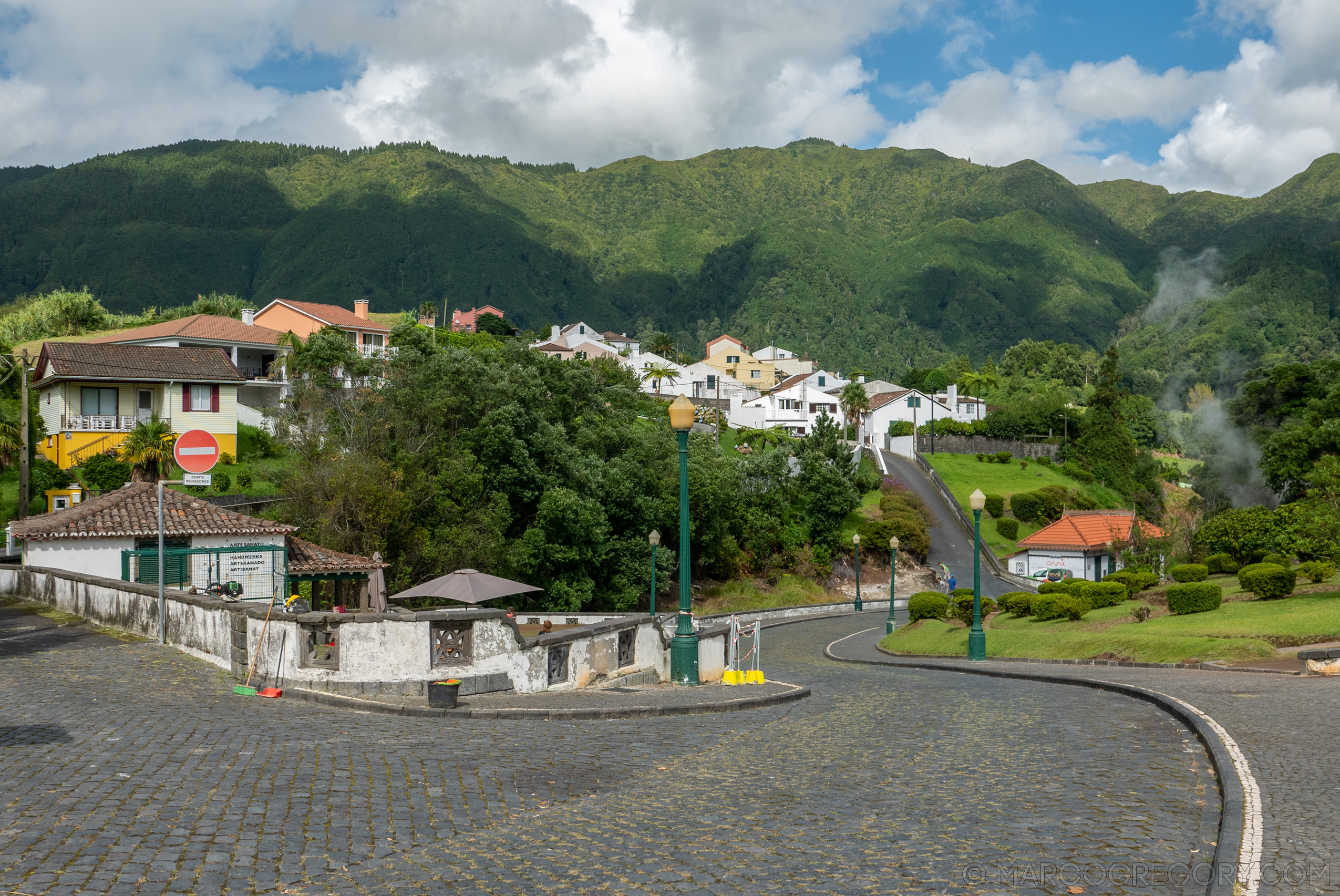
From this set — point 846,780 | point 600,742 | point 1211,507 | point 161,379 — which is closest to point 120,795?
Result: point 600,742

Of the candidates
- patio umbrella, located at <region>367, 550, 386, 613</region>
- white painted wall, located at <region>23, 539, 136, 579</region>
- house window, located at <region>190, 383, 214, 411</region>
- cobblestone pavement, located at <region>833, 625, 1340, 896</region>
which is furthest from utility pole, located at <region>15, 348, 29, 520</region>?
cobblestone pavement, located at <region>833, 625, 1340, 896</region>

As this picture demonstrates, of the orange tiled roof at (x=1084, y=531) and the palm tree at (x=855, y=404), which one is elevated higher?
the palm tree at (x=855, y=404)

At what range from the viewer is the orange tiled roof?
200ft

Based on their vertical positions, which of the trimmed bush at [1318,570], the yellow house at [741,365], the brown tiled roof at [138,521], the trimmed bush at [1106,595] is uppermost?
the yellow house at [741,365]

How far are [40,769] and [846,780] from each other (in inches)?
263

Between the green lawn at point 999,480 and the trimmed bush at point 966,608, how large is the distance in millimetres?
35764

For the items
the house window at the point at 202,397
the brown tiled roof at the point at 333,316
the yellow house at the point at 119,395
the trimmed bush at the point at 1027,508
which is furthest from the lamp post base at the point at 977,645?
the brown tiled roof at the point at 333,316

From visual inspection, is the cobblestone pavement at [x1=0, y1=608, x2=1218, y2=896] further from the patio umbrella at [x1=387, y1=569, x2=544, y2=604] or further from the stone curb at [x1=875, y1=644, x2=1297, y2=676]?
the patio umbrella at [x1=387, y1=569, x2=544, y2=604]

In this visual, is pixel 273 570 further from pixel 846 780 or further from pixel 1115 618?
pixel 1115 618

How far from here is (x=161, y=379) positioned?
45625 mm

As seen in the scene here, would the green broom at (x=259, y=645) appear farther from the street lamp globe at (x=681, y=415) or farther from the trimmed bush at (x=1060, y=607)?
the trimmed bush at (x=1060, y=607)

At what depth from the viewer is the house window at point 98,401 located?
4534 centimetres

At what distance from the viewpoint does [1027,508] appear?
250 feet

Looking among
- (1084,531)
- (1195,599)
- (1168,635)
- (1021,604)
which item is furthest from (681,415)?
(1084,531)
